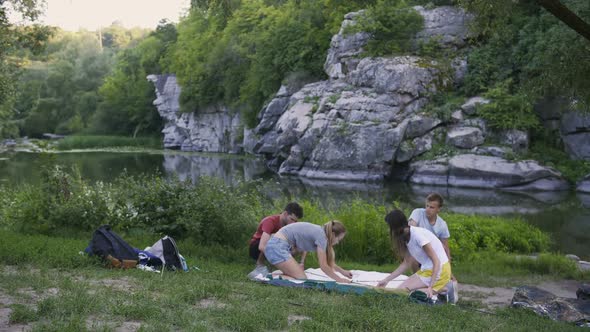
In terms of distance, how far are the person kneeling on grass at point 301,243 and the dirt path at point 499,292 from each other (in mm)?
1797

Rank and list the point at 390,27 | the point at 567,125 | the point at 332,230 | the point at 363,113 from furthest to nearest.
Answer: the point at 390,27
the point at 363,113
the point at 567,125
the point at 332,230

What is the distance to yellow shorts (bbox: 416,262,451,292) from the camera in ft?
24.3

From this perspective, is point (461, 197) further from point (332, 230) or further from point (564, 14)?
point (564, 14)

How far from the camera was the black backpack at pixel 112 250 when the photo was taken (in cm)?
814

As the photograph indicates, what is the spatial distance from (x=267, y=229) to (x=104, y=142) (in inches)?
2318

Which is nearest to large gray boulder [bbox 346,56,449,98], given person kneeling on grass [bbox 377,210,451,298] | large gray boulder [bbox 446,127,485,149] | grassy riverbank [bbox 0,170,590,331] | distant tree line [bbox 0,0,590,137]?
distant tree line [bbox 0,0,590,137]

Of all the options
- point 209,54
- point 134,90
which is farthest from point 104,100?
point 209,54

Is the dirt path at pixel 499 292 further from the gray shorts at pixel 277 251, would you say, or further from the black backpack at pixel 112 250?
the black backpack at pixel 112 250

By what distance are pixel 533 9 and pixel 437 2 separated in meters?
6.80

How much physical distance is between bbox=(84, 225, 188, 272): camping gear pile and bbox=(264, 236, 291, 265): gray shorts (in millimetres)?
1208

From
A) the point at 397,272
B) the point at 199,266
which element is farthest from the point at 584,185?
the point at 199,266

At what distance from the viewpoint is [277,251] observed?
8297mm

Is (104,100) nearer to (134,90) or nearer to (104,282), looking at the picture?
(134,90)

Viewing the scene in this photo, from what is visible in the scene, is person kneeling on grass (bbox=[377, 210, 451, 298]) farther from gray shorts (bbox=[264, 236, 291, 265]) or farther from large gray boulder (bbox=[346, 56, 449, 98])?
large gray boulder (bbox=[346, 56, 449, 98])
